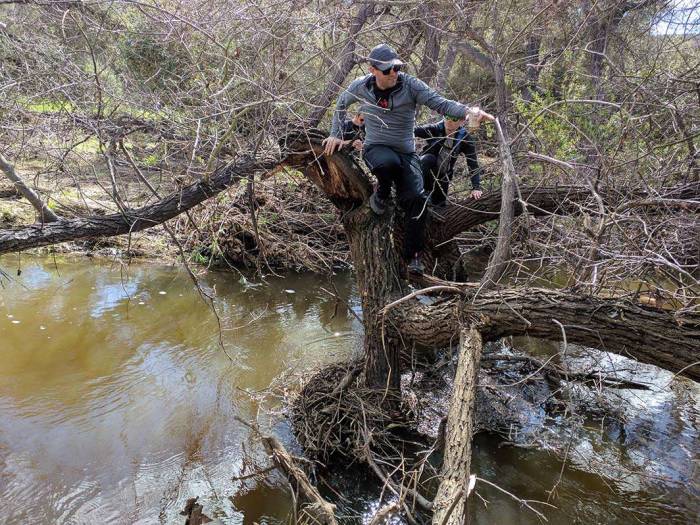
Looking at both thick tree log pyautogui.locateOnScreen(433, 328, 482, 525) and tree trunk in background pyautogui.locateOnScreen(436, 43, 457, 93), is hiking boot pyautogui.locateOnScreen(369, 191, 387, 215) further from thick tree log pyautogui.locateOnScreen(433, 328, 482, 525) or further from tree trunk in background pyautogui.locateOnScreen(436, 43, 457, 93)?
tree trunk in background pyautogui.locateOnScreen(436, 43, 457, 93)

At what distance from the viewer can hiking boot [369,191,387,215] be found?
4.21 m

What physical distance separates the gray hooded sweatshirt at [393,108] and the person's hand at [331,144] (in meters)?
0.07

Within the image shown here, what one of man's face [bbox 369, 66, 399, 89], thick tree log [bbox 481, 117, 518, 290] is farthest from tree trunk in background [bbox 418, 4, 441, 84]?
thick tree log [bbox 481, 117, 518, 290]

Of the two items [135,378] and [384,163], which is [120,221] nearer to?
[135,378]

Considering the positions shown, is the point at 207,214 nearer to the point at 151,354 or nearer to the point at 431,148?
the point at 151,354

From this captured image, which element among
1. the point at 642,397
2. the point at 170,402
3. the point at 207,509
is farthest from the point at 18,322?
the point at 642,397

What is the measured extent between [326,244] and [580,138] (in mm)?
3618

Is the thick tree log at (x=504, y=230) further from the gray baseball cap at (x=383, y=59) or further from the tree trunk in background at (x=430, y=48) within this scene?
the tree trunk in background at (x=430, y=48)

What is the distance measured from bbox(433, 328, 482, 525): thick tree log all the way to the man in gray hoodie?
4.10 feet

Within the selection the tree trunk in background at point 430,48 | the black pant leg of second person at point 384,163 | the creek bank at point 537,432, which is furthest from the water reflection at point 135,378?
the tree trunk in background at point 430,48

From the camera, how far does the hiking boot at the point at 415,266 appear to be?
15.1 feet

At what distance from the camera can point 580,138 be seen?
582 cm

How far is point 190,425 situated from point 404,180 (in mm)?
2653

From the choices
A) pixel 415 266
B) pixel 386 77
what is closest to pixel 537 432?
pixel 415 266
